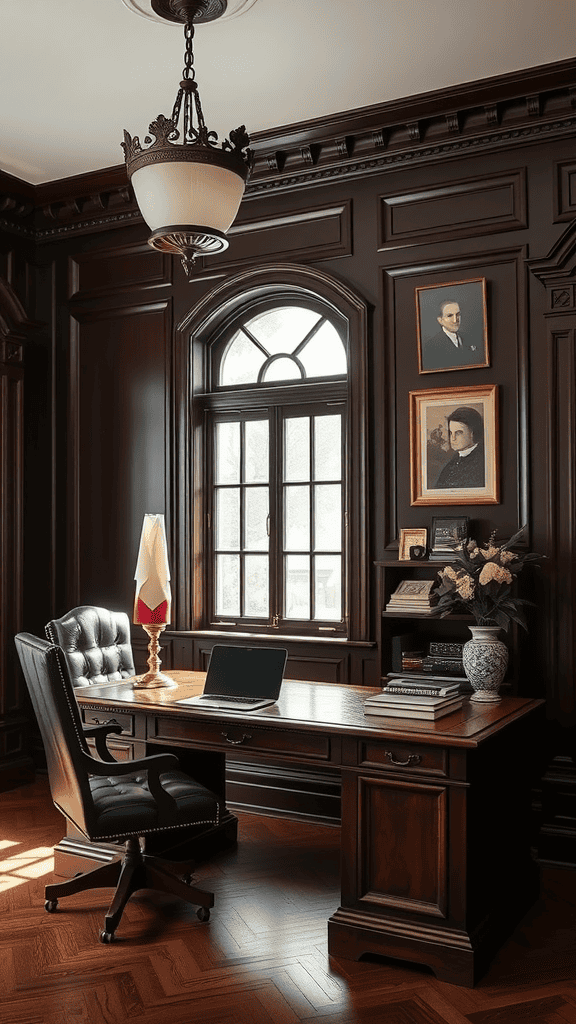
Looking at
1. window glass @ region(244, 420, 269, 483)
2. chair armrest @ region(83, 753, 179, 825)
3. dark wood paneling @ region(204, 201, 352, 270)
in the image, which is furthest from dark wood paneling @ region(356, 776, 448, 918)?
dark wood paneling @ region(204, 201, 352, 270)

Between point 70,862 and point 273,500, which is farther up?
point 273,500

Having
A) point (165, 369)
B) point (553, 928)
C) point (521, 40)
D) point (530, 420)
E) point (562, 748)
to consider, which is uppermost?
point (521, 40)

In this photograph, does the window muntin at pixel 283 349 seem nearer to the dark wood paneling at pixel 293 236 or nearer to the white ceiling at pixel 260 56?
the dark wood paneling at pixel 293 236

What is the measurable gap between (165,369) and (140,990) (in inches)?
139

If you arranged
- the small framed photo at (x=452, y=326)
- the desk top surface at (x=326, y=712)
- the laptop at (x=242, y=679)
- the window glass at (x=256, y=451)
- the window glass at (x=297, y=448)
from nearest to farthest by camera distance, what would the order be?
the desk top surface at (x=326, y=712) < the laptop at (x=242, y=679) < the small framed photo at (x=452, y=326) < the window glass at (x=297, y=448) < the window glass at (x=256, y=451)

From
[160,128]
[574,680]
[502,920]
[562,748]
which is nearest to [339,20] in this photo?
[160,128]

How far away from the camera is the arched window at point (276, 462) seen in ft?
16.6

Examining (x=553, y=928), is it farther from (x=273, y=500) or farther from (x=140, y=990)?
(x=273, y=500)

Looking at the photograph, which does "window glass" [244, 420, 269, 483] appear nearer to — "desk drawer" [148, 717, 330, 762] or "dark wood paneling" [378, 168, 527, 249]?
"dark wood paneling" [378, 168, 527, 249]

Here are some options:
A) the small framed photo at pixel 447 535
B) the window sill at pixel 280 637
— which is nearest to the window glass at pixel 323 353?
the small framed photo at pixel 447 535

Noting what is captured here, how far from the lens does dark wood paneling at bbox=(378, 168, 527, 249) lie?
446cm

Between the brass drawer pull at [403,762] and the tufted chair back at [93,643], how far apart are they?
1593 millimetres

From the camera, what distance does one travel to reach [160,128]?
3076mm

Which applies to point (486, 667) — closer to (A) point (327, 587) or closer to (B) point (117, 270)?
(A) point (327, 587)
